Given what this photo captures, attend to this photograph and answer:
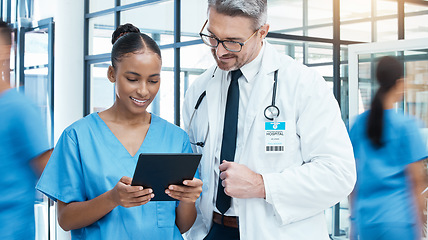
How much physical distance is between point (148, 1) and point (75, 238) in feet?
12.9

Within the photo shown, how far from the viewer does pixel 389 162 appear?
2492 mm

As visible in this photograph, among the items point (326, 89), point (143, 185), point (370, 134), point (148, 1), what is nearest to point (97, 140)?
point (143, 185)

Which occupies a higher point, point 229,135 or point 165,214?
point 229,135

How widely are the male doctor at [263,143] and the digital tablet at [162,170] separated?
0.13 metres

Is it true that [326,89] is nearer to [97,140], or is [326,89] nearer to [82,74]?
[97,140]

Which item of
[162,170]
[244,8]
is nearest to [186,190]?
[162,170]

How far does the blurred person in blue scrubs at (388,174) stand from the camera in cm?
246

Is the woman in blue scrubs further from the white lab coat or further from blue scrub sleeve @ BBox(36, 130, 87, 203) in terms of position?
the white lab coat

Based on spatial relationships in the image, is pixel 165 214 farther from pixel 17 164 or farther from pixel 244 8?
pixel 244 8

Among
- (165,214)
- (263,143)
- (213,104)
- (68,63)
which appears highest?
(68,63)

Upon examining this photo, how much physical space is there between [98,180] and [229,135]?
42 cm

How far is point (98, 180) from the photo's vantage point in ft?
4.46

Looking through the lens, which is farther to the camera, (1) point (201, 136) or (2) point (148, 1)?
(2) point (148, 1)

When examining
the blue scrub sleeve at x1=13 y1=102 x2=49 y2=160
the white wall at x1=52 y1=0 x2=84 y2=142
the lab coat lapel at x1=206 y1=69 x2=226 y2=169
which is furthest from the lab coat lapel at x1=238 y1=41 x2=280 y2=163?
the white wall at x1=52 y1=0 x2=84 y2=142
